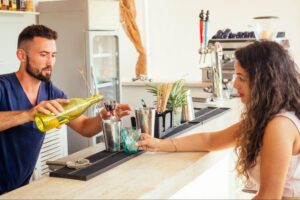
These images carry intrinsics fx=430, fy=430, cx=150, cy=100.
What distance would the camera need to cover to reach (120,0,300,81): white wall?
525 centimetres

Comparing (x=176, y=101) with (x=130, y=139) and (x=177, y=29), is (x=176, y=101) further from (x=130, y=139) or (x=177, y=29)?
(x=177, y=29)

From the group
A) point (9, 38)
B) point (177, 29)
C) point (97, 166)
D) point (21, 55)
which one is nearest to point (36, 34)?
point (21, 55)

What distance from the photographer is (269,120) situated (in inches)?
61.4

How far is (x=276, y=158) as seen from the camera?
4.79 feet

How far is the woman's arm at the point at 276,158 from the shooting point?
1.46 metres

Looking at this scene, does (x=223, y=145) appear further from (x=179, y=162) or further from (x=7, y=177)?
(x=7, y=177)

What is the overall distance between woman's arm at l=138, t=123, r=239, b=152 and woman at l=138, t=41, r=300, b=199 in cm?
14

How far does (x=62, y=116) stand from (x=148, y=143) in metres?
0.39

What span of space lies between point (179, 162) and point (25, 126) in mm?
823

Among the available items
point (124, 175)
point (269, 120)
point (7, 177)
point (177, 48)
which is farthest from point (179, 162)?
point (177, 48)

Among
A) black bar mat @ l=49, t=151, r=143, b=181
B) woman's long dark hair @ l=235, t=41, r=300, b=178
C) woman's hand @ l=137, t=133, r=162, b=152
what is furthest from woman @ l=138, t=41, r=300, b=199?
black bar mat @ l=49, t=151, r=143, b=181

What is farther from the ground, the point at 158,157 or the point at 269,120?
the point at 269,120

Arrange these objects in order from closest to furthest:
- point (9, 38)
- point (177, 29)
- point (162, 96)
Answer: point (162, 96)
point (9, 38)
point (177, 29)

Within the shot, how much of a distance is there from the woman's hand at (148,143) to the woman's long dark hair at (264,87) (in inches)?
14.9
